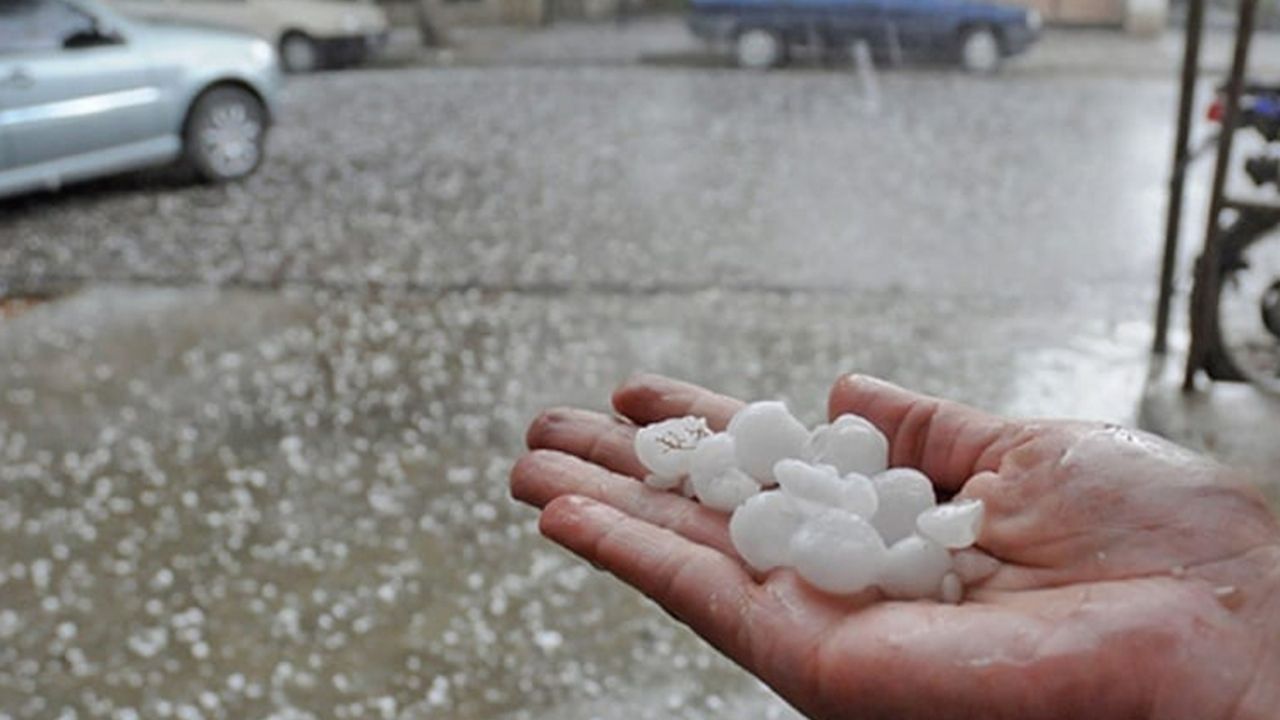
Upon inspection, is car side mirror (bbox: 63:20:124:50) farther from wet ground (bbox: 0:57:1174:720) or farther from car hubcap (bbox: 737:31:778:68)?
car hubcap (bbox: 737:31:778:68)

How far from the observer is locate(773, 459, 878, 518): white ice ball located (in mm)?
2180

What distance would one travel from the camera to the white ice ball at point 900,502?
220 cm

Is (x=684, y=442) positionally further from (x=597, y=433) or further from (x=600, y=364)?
(x=600, y=364)

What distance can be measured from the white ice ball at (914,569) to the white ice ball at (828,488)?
11cm

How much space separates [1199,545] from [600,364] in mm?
3683

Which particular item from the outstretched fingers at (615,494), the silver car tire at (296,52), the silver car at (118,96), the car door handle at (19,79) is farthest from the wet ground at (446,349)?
the silver car tire at (296,52)

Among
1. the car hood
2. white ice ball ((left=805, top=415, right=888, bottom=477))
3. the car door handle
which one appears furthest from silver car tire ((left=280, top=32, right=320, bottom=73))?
white ice ball ((left=805, top=415, right=888, bottom=477))

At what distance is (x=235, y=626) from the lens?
143 inches

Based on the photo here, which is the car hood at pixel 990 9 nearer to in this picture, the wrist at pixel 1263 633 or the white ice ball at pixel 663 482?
the white ice ball at pixel 663 482

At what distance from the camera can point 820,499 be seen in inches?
86.6

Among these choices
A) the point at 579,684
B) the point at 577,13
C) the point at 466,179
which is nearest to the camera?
the point at 579,684

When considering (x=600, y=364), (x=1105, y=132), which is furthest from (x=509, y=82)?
(x=600, y=364)

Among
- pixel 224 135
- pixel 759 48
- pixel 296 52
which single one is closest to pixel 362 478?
pixel 224 135

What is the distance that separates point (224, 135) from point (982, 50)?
8190mm
